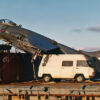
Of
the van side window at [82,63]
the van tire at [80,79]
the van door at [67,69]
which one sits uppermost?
the van side window at [82,63]

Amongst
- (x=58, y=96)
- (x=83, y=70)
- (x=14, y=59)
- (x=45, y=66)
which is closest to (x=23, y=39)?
(x=14, y=59)

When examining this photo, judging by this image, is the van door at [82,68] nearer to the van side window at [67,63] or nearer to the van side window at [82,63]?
the van side window at [82,63]

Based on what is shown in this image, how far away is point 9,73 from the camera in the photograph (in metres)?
21.8

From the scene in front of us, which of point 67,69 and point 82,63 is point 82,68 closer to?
point 82,63

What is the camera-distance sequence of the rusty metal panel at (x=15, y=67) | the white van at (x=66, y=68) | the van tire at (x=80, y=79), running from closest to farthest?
the van tire at (x=80, y=79), the white van at (x=66, y=68), the rusty metal panel at (x=15, y=67)

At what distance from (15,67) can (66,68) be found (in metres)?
5.44

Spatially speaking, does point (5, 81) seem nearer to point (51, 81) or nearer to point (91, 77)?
point (51, 81)

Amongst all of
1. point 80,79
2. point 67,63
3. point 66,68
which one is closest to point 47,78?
point 66,68

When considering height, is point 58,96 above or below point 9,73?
below

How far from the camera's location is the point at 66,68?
20.8 metres

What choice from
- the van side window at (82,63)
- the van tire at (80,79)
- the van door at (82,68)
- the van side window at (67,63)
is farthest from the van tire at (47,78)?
the van side window at (82,63)

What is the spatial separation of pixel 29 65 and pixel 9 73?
333 cm

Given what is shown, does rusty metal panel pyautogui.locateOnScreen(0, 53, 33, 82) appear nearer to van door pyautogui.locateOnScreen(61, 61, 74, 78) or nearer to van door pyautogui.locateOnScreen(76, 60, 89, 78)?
van door pyautogui.locateOnScreen(61, 61, 74, 78)

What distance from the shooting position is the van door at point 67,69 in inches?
812
